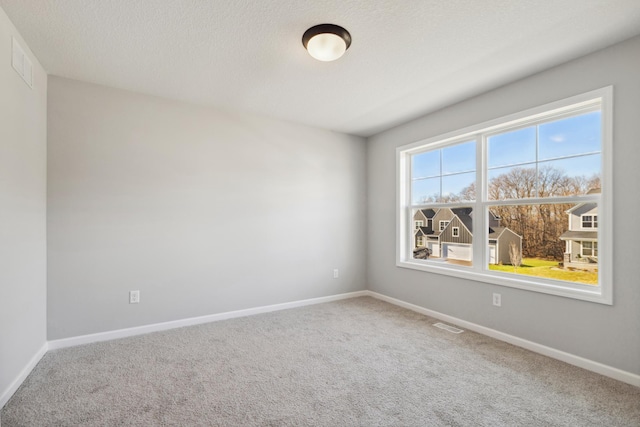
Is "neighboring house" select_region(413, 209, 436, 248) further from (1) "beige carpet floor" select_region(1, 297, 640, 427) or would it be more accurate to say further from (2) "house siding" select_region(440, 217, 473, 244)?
(1) "beige carpet floor" select_region(1, 297, 640, 427)

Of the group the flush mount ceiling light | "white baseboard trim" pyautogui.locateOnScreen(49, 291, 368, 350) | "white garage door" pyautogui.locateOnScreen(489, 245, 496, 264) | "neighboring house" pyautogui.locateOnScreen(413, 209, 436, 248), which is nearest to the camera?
the flush mount ceiling light

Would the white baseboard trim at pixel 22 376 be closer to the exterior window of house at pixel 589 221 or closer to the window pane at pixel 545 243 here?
the window pane at pixel 545 243

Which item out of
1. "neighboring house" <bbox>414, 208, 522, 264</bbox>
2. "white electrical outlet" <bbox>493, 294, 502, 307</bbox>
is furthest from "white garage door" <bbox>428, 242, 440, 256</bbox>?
"white electrical outlet" <bbox>493, 294, 502, 307</bbox>

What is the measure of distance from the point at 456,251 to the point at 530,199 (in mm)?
985

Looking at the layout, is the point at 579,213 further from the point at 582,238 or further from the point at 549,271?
the point at 549,271

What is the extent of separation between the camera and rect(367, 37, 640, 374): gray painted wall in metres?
2.10

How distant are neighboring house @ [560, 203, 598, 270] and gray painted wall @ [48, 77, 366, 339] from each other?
8.50 feet

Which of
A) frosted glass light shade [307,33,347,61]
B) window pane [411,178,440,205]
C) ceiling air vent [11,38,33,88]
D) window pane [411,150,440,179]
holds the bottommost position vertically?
window pane [411,178,440,205]

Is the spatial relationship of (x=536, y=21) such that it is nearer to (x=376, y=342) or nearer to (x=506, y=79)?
(x=506, y=79)

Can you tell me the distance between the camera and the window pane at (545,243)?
2428 millimetres

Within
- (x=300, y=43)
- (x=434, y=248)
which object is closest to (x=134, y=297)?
(x=300, y=43)

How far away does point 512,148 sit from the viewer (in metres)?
2.91

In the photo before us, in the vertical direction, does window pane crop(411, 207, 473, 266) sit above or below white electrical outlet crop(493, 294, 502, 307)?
above

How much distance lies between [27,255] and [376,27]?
9.97 feet
